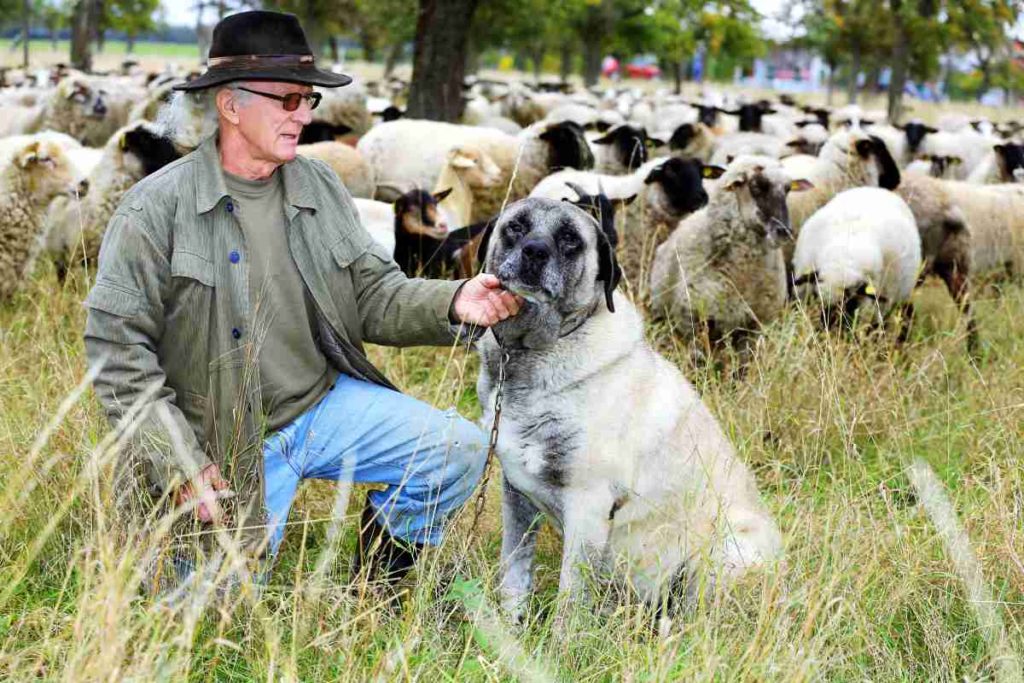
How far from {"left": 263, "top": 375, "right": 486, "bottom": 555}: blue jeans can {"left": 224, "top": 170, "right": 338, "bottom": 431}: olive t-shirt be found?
9 centimetres

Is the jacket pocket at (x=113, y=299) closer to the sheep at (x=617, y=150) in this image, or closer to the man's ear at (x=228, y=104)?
the man's ear at (x=228, y=104)

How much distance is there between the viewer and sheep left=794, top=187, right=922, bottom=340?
23.3 feet

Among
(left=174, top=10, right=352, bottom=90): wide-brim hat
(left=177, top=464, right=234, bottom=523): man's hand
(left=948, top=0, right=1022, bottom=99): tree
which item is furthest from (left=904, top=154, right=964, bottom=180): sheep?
(left=948, top=0, right=1022, bottom=99): tree

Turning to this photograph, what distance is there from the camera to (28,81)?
2261 centimetres

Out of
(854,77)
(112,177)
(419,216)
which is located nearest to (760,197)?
(419,216)

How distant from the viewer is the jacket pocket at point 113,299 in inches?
137

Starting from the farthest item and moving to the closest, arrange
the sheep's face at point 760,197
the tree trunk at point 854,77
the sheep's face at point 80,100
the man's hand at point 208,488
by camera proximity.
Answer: the tree trunk at point 854,77 < the sheep's face at point 80,100 < the sheep's face at point 760,197 < the man's hand at point 208,488

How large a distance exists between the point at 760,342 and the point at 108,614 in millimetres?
4247

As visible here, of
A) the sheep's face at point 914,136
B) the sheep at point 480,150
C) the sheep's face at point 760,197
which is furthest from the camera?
the sheep's face at point 914,136

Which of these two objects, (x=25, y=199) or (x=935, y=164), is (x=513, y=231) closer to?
(x=25, y=199)

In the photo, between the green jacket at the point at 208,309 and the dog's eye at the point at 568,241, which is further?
the dog's eye at the point at 568,241

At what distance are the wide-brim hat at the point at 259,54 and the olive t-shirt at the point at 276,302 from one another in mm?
350

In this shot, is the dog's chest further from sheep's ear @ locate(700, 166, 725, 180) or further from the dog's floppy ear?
sheep's ear @ locate(700, 166, 725, 180)

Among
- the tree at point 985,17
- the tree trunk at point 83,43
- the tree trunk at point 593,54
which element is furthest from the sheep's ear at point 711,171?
the tree trunk at point 593,54
